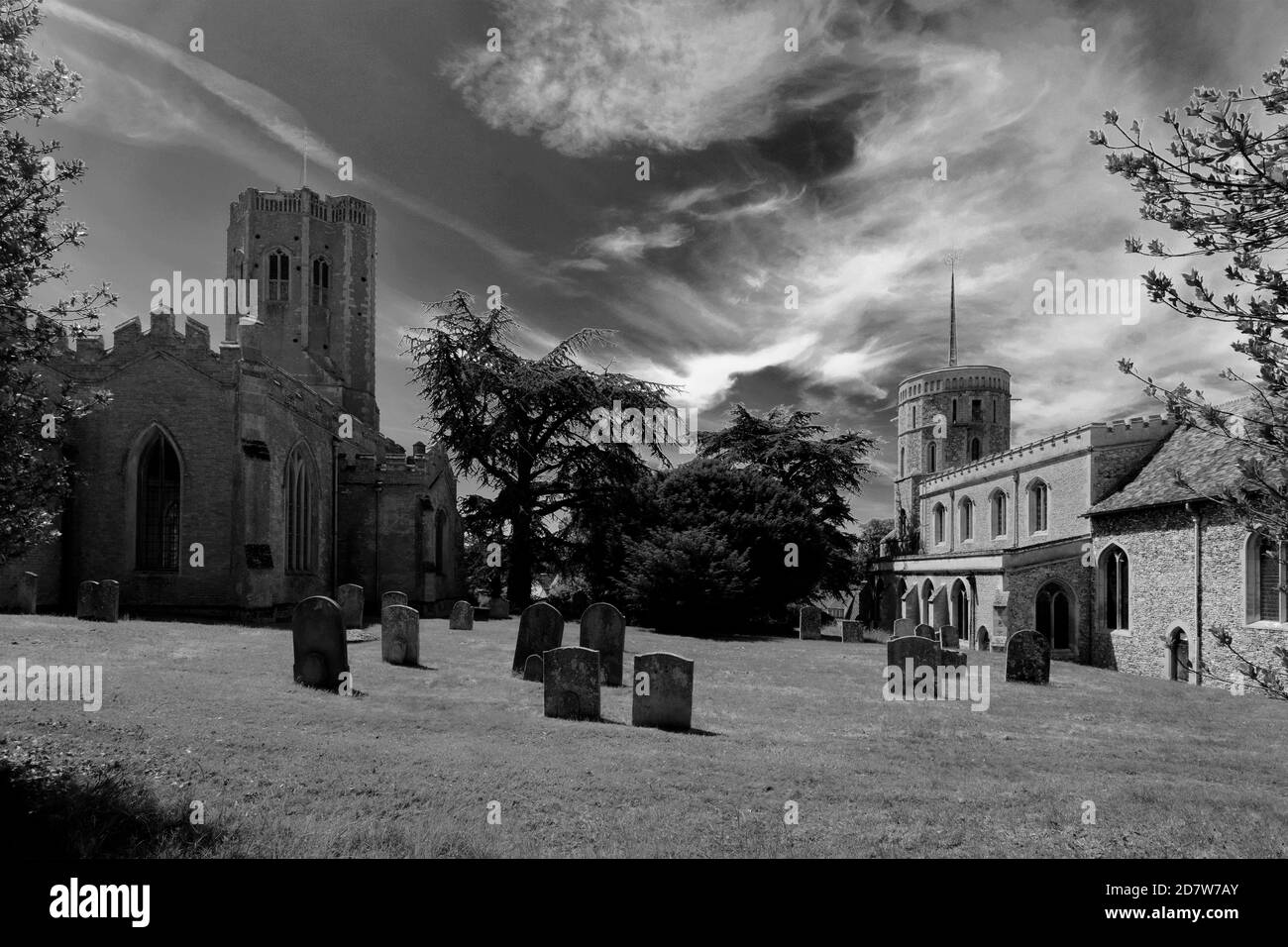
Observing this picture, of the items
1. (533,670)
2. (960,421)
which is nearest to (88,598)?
(533,670)

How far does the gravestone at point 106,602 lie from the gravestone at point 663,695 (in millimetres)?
13668

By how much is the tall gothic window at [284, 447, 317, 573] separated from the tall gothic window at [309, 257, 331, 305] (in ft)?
99.1

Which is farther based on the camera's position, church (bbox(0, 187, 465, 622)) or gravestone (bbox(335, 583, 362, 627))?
gravestone (bbox(335, 583, 362, 627))

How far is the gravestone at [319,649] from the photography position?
1144 cm

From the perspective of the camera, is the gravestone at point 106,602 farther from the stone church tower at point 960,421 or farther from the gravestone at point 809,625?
the stone church tower at point 960,421

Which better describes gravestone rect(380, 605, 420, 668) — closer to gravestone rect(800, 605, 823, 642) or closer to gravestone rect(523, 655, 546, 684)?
gravestone rect(523, 655, 546, 684)

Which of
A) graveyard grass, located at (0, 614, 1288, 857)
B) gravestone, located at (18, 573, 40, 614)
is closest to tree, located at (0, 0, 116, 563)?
graveyard grass, located at (0, 614, 1288, 857)

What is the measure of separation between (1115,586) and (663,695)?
66.0 feet

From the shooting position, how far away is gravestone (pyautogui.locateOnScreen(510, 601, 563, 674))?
14.6 meters

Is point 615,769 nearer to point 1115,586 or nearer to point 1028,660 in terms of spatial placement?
point 1028,660

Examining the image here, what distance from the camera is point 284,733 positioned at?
8008 mm

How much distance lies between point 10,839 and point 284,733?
3.01 metres

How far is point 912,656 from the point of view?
15594 millimetres
